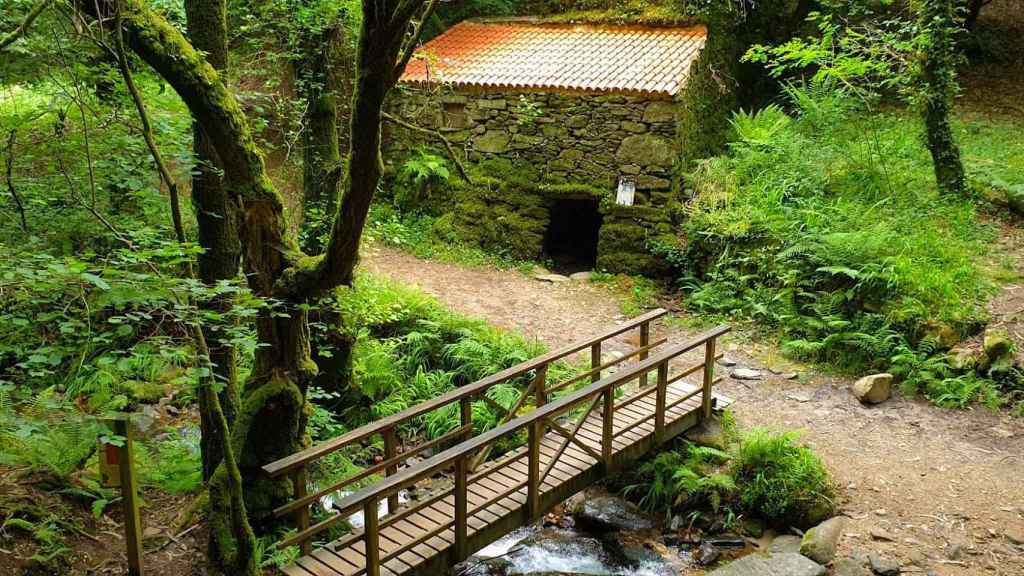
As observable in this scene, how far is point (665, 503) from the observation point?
23.4ft

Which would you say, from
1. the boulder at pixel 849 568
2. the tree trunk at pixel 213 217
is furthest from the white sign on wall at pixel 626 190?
the tree trunk at pixel 213 217

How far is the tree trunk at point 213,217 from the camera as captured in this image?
18.7 feet

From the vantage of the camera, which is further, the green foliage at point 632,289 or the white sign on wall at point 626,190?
the white sign on wall at point 626,190

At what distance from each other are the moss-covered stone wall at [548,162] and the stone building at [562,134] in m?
0.02

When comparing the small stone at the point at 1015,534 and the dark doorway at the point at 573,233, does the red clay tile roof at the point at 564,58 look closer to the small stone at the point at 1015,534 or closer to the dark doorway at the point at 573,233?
the dark doorway at the point at 573,233

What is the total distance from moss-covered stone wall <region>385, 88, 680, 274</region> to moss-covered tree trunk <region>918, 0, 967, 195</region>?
3.41m

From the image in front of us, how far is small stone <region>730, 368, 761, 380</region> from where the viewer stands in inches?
343

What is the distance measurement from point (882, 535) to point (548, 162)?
8.06 metres

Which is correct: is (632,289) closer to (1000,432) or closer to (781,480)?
(781,480)

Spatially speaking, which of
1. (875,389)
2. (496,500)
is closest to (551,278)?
(875,389)

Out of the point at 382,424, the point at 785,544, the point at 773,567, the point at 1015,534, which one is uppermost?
the point at 382,424

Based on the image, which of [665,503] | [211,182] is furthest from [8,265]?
[665,503]

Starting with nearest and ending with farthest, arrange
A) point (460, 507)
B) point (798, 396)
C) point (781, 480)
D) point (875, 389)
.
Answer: point (460, 507) < point (781, 480) < point (875, 389) < point (798, 396)

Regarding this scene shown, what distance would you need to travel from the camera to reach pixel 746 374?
8758 millimetres
